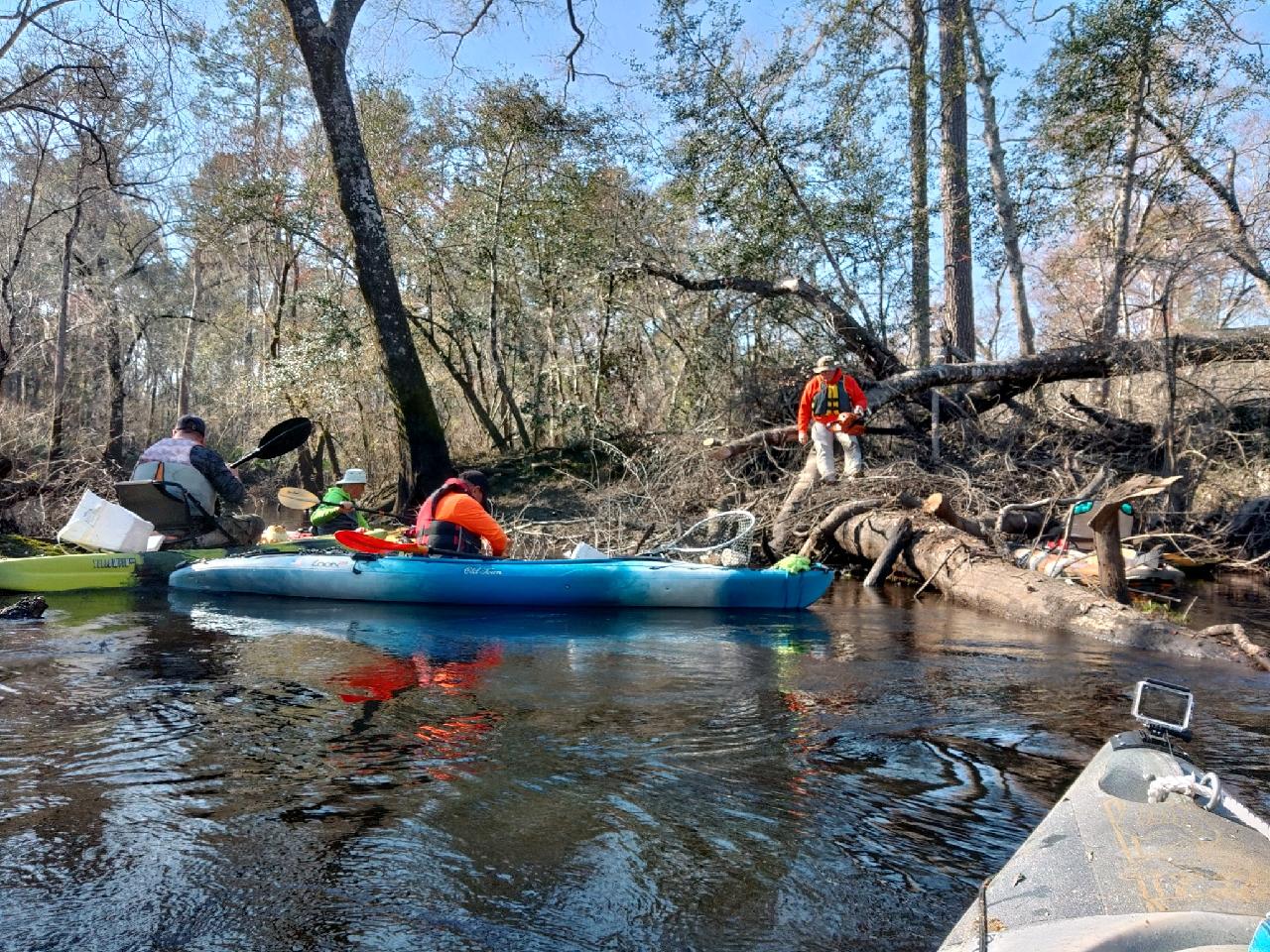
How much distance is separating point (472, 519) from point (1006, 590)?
4069 mm

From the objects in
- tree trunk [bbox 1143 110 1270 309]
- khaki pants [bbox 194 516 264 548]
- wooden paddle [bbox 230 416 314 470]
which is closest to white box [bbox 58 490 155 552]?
khaki pants [bbox 194 516 264 548]

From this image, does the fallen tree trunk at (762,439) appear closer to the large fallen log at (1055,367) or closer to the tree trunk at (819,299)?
the large fallen log at (1055,367)

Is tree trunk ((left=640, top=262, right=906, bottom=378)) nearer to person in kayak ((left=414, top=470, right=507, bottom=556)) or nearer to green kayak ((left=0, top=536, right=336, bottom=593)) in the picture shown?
person in kayak ((left=414, top=470, right=507, bottom=556))

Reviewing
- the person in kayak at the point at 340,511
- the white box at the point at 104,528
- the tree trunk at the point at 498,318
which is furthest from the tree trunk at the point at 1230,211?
the white box at the point at 104,528

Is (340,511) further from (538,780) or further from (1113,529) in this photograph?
(1113,529)

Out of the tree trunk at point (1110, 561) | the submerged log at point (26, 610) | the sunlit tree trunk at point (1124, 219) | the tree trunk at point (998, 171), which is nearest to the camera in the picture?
the tree trunk at point (1110, 561)

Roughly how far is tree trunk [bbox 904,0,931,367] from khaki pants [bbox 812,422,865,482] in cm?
331

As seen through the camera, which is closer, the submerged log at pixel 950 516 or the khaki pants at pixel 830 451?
the submerged log at pixel 950 516

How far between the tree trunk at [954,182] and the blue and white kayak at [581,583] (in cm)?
639

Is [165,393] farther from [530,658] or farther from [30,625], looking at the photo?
[530,658]

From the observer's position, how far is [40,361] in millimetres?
20953

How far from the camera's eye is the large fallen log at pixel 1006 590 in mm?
5995

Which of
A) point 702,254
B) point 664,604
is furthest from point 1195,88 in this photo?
point 664,604

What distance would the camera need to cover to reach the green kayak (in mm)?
8023
